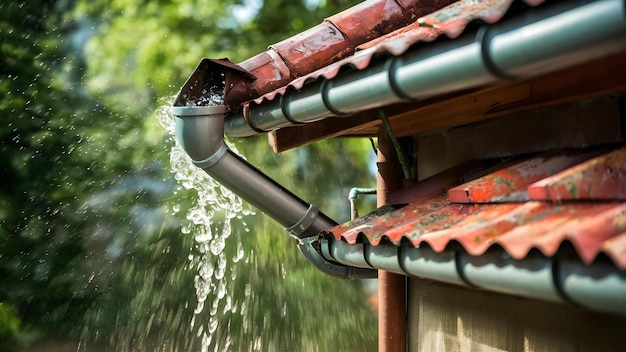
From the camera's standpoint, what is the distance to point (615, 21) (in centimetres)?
114

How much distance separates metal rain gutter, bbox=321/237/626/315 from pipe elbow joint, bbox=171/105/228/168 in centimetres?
123

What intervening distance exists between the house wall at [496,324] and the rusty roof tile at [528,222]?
424mm

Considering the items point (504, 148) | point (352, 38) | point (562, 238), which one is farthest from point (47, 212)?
point (562, 238)

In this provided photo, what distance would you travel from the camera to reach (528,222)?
1632 mm

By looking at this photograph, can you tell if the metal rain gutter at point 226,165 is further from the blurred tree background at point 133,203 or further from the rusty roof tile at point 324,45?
the blurred tree background at point 133,203

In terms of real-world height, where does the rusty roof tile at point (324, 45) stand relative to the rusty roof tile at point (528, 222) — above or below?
above

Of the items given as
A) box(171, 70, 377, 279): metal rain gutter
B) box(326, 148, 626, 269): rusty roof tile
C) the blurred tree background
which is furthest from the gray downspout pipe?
the blurred tree background

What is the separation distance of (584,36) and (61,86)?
→ 33.5 ft

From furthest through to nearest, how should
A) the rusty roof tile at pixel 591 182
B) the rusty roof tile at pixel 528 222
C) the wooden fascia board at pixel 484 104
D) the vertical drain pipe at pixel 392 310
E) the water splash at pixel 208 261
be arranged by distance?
the water splash at pixel 208 261 → the vertical drain pipe at pixel 392 310 → the wooden fascia board at pixel 484 104 → the rusty roof tile at pixel 591 182 → the rusty roof tile at pixel 528 222

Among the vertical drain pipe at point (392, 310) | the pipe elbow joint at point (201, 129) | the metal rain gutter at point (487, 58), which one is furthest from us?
the vertical drain pipe at point (392, 310)

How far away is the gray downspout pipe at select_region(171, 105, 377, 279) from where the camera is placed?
3004 millimetres

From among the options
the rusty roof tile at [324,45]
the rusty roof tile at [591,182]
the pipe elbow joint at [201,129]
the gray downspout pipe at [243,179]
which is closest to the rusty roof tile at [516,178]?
the rusty roof tile at [591,182]

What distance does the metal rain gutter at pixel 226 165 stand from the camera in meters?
3.00

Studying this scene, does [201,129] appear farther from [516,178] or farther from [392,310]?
[516,178]
